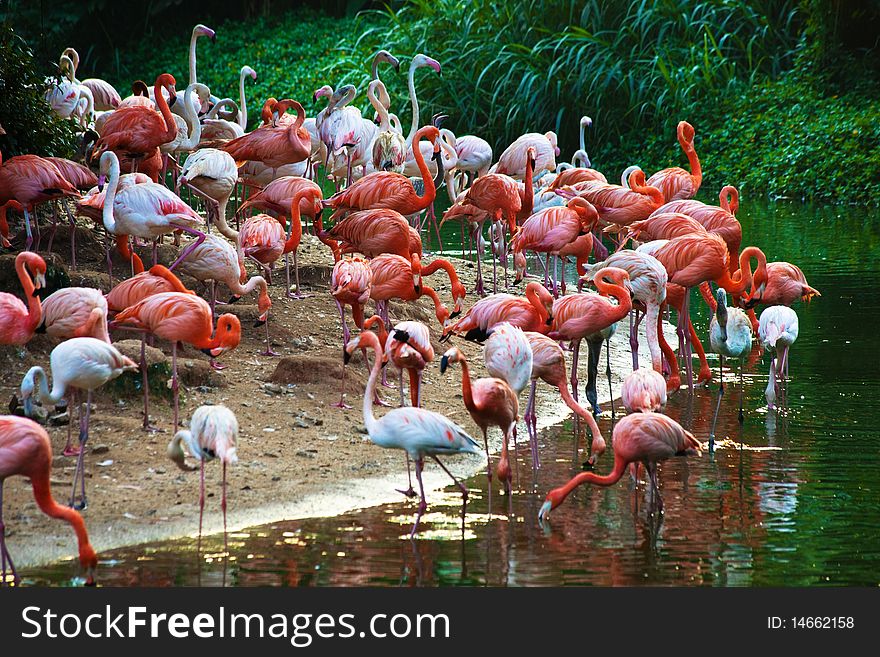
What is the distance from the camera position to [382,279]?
7.73 m

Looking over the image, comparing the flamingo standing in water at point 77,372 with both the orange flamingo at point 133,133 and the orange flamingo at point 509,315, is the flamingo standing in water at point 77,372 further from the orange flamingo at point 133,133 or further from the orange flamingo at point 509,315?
the orange flamingo at point 133,133

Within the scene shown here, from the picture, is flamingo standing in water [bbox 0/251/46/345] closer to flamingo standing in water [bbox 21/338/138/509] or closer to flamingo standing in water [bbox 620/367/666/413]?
flamingo standing in water [bbox 21/338/138/509]

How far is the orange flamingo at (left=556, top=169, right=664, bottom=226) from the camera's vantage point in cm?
938

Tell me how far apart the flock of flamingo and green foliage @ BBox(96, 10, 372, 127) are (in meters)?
13.1

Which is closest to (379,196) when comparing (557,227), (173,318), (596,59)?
(557,227)

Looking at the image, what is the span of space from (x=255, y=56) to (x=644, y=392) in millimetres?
21571

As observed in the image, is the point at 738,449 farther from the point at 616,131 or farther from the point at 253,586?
the point at 616,131

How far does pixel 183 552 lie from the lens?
5.18m

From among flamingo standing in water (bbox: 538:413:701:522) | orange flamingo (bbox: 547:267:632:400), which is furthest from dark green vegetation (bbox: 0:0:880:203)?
flamingo standing in water (bbox: 538:413:701:522)

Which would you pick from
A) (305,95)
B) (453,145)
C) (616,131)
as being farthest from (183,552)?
(305,95)

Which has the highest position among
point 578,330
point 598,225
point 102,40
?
point 102,40

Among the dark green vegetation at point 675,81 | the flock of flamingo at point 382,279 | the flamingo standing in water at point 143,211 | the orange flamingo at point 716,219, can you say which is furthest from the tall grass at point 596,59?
the flamingo standing in water at point 143,211

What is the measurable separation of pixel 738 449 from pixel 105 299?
3517 mm

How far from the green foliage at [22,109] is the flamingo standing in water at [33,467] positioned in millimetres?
5117
